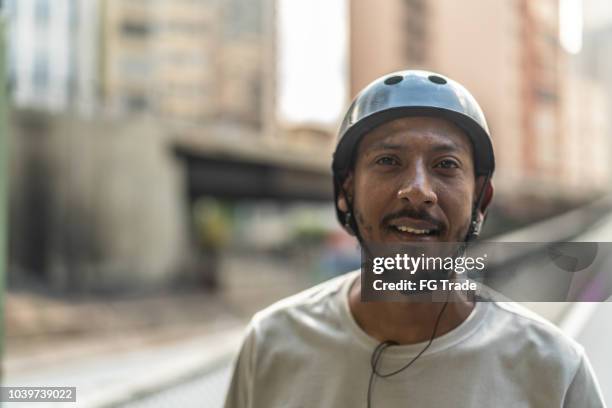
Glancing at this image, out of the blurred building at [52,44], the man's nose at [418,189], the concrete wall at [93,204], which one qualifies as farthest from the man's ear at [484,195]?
the blurred building at [52,44]

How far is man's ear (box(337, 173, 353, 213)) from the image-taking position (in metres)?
1.81

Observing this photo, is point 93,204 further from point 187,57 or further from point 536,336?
point 187,57

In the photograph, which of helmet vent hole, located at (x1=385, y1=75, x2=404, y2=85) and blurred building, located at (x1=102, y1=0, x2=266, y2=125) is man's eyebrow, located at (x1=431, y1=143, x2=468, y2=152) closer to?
helmet vent hole, located at (x1=385, y1=75, x2=404, y2=85)

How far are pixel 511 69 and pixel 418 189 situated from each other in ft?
120

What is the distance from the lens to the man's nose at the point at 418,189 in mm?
1495

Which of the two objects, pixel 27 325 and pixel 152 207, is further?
pixel 152 207

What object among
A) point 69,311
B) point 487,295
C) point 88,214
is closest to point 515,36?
point 88,214

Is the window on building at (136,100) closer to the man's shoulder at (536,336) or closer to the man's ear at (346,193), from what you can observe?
the man's ear at (346,193)

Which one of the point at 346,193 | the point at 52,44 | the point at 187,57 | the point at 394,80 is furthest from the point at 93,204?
the point at 187,57

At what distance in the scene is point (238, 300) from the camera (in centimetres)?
2095

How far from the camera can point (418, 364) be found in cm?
155

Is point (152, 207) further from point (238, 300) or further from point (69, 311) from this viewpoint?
point (69, 311)

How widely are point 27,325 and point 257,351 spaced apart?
13.6m

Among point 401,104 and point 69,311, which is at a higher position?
point 401,104
